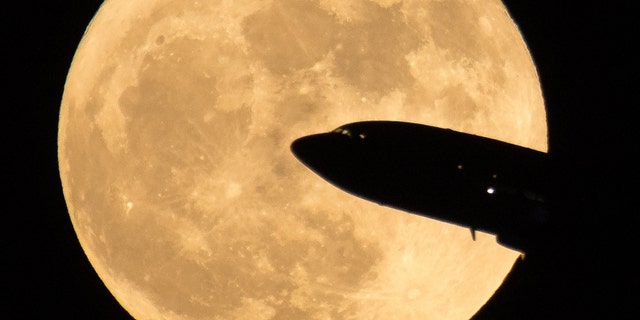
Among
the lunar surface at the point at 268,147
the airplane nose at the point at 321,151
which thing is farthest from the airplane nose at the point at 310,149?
the lunar surface at the point at 268,147

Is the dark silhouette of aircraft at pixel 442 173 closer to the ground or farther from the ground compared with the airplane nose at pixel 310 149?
closer to the ground

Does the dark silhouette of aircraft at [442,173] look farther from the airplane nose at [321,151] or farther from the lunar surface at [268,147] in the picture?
the lunar surface at [268,147]

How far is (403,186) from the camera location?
7.55 metres

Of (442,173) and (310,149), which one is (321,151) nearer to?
(310,149)

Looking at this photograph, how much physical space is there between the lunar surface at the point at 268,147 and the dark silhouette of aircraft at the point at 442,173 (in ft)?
0.68

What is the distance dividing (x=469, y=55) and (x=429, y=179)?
5.70ft

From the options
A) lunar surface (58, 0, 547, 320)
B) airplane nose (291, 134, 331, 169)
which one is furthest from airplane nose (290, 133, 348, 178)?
lunar surface (58, 0, 547, 320)

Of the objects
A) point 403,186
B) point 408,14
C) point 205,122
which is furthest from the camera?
point 403,186

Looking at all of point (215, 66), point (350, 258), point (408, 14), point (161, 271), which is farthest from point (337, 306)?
point (408, 14)

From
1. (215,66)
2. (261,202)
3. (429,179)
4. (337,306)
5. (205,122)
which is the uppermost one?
Result: (215,66)

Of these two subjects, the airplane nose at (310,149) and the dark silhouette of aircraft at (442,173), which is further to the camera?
the dark silhouette of aircraft at (442,173)

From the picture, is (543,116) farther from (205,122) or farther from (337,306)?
(205,122)

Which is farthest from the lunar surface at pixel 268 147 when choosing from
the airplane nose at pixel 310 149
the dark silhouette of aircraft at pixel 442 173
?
the dark silhouette of aircraft at pixel 442 173

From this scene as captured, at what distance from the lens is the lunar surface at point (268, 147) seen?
6344 millimetres
